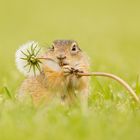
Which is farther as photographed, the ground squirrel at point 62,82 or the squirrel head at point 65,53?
the squirrel head at point 65,53

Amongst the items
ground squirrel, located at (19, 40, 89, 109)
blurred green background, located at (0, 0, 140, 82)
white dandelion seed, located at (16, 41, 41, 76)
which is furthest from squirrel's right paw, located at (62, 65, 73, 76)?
blurred green background, located at (0, 0, 140, 82)

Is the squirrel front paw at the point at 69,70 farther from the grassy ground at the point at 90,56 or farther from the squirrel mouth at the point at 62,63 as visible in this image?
the grassy ground at the point at 90,56

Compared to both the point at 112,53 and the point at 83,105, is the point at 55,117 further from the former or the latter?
the point at 112,53

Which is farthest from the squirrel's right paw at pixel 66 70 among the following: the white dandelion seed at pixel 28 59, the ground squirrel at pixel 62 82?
the white dandelion seed at pixel 28 59

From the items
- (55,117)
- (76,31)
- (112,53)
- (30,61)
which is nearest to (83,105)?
(55,117)

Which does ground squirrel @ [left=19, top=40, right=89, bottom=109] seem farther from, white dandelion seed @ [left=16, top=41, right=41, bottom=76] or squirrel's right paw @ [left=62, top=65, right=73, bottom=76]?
white dandelion seed @ [left=16, top=41, right=41, bottom=76]
